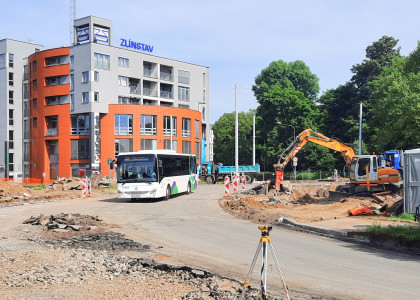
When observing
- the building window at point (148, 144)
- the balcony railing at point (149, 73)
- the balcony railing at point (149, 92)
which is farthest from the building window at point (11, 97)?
the building window at point (148, 144)

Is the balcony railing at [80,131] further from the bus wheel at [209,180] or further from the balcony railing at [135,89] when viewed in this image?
the bus wheel at [209,180]

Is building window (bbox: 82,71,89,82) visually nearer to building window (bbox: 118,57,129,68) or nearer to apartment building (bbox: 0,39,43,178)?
building window (bbox: 118,57,129,68)

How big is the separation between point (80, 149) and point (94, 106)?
6079 mm

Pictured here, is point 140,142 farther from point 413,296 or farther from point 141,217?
point 413,296

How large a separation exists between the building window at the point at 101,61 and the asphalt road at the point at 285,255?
41221 mm

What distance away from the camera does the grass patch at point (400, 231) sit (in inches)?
494

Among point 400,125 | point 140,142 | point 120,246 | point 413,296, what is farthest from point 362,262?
point 140,142

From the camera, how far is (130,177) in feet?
84.4

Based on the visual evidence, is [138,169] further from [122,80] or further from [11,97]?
[11,97]

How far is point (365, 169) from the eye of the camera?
27.8 meters

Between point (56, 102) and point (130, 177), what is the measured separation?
39543 mm

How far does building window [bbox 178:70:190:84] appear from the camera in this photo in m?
69.0

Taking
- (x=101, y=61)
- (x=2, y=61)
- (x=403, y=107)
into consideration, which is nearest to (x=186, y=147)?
(x=101, y=61)

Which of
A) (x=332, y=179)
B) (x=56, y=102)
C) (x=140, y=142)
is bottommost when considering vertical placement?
(x=332, y=179)
